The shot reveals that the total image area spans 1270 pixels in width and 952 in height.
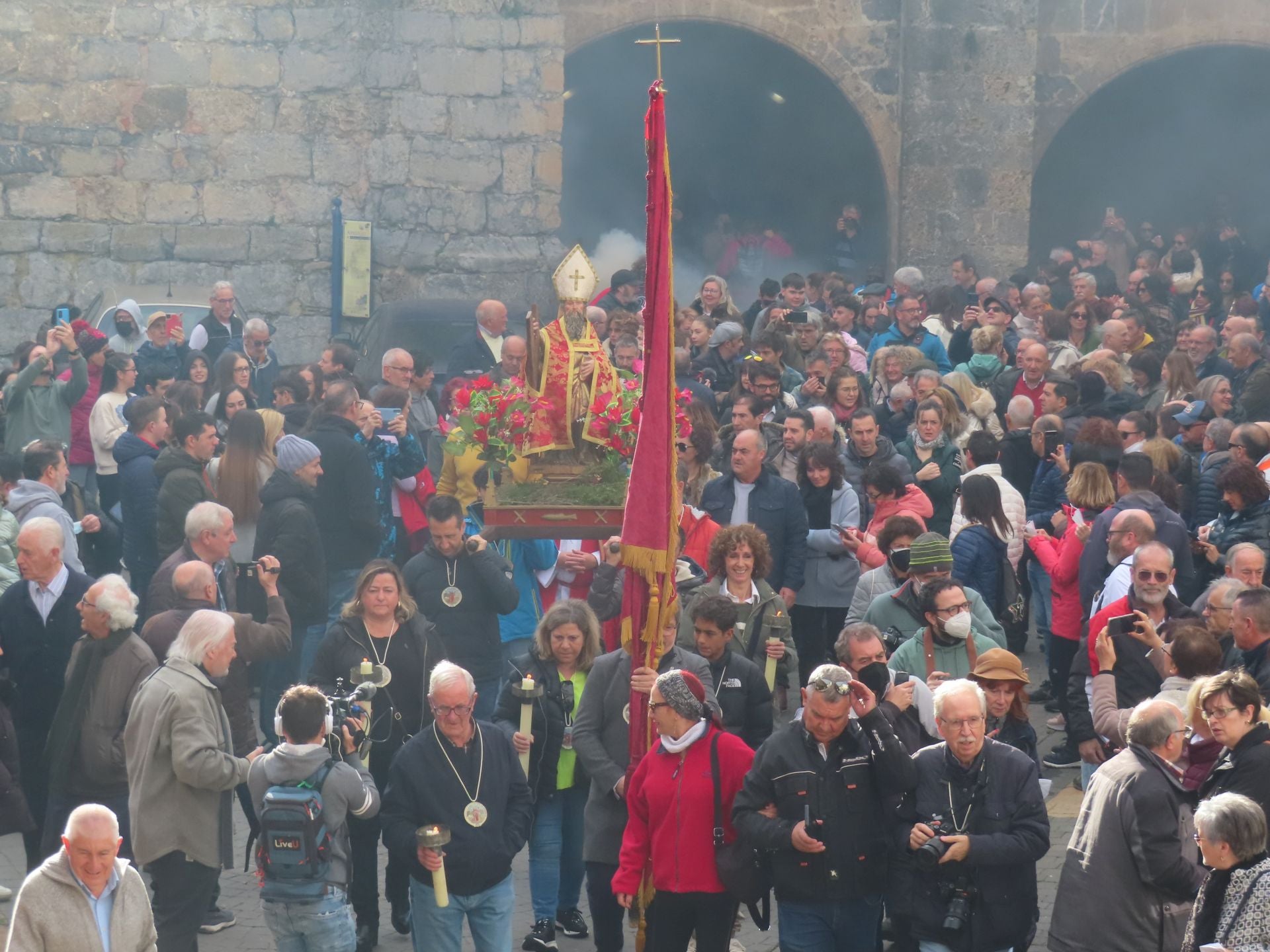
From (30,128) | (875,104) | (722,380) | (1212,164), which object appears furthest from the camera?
(1212,164)

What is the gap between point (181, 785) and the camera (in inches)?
287

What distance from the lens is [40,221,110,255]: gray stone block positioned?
1823 centimetres

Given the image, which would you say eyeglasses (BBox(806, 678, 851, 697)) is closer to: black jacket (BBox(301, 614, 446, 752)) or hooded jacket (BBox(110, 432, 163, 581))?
black jacket (BBox(301, 614, 446, 752))

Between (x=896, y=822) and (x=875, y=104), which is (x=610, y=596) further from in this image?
Result: (x=875, y=104)

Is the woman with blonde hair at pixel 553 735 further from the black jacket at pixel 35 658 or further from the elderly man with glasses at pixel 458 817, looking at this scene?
the black jacket at pixel 35 658

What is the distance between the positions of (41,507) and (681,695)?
15.1 ft

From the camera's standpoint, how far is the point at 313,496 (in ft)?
32.7

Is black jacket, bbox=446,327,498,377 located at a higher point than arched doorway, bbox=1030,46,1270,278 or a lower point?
lower

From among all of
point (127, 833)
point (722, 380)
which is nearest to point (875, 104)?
point (722, 380)

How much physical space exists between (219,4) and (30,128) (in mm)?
2208

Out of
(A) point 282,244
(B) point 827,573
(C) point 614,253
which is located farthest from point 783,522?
(C) point 614,253

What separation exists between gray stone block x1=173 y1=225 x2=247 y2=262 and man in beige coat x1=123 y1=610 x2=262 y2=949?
1160 centimetres

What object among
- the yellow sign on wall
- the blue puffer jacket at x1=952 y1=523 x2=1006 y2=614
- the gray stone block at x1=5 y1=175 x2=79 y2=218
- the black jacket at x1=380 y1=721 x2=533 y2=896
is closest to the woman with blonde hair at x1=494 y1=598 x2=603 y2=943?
the black jacket at x1=380 y1=721 x2=533 y2=896

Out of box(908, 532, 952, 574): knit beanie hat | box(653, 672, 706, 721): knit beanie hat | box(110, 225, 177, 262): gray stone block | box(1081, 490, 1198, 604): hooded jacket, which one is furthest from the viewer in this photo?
box(110, 225, 177, 262): gray stone block
